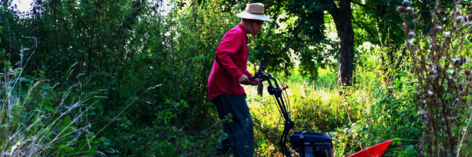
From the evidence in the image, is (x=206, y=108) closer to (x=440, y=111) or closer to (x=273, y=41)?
(x=440, y=111)

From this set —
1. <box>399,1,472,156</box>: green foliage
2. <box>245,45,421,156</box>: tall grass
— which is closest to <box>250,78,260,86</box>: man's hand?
<box>245,45,421,156</box>: tall grass

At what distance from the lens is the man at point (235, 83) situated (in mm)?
4287

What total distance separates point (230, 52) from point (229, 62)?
4.6 inches

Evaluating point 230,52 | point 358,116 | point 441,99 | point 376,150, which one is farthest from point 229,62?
point 358,116

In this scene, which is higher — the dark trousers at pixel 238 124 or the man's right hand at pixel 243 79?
the man's right hand at pixel 243 79

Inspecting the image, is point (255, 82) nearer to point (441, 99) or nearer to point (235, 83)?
point (235, 83)

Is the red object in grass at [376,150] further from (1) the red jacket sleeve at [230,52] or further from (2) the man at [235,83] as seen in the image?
(1) the red jacket sleeve at [230,52]

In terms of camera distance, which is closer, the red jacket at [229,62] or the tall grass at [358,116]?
the red jacket at [229,62]

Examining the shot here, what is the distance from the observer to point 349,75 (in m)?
10.8

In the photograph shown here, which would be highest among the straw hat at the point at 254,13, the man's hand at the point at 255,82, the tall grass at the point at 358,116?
the straw hat at the point at 254,13

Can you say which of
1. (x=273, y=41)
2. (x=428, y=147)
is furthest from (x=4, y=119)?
(x=273, y=41)

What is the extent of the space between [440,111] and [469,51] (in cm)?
89

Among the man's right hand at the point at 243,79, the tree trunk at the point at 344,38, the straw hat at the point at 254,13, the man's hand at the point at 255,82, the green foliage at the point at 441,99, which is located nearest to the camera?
the green foliage at the point at 441,99

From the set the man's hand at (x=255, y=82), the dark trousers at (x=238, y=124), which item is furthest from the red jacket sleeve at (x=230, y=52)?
the dark trousers at (x=238, y=124)
